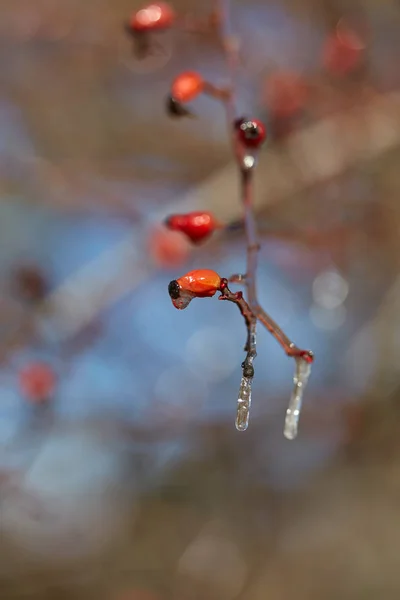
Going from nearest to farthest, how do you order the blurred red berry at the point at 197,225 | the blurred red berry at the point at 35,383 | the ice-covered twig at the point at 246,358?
the ice-covered twig at the point at 246,358 → the blurred red berry at the point at 197,225 → the blurred red berry at the point at 35,383

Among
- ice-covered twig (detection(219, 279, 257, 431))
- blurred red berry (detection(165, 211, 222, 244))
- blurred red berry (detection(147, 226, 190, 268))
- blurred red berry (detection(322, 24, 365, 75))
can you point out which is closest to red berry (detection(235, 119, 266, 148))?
blurred red berry (detection(165, 211, 222, 244))

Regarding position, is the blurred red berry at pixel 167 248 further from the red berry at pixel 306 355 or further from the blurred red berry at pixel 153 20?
the red berry at pixel 306 355

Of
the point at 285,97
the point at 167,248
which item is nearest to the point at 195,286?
the point at 167,248

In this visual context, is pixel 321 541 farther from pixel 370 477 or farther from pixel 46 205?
pixel 46 205

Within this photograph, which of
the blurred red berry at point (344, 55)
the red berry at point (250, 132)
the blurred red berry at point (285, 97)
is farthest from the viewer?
the blurred red berry at point (285, 97)

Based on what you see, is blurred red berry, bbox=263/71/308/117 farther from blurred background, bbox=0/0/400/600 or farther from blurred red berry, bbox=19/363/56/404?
blurred red berry, bbox=19/363/56/404

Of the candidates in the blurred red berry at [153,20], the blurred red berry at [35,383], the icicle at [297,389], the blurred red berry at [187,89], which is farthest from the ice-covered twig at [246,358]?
the blurred red berry at [35,383]
